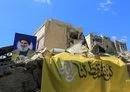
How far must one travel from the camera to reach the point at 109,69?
6.18m

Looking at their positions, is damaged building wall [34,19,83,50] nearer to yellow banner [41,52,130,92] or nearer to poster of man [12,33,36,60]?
poster of man [12,33,36,60]

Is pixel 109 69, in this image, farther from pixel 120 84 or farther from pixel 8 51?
pixel 8 51

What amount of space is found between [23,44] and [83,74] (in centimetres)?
223

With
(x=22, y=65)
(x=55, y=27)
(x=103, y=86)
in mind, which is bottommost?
(x=103, y=86)

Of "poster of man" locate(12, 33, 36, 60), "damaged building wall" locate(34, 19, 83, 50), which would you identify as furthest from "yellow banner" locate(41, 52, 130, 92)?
"damaged building wall" locate(34, 19, 83, 50)

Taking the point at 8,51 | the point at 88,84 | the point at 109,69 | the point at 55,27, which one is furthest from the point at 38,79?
the point at 55,27

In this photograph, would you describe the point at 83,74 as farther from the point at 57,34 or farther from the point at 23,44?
the point at 57,34

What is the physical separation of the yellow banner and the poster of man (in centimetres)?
152

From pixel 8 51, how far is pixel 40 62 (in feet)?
6.83

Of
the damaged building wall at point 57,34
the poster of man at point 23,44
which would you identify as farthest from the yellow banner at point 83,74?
the damaged building wall at point 57,34

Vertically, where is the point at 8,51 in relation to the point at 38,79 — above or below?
above

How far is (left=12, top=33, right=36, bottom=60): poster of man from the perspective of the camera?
7.13 m

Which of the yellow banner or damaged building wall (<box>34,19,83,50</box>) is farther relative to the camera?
damaged building wall (<box>34,19,83,50</box>)

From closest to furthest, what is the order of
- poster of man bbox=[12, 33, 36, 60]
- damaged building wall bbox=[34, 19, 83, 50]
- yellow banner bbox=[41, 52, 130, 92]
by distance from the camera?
yellow banner bbox=[41, 52, 130, 92] < poster of man bbox=[12, 33, 36, 60] < damaged building wall bbox=[34, 19, 83, 50]
